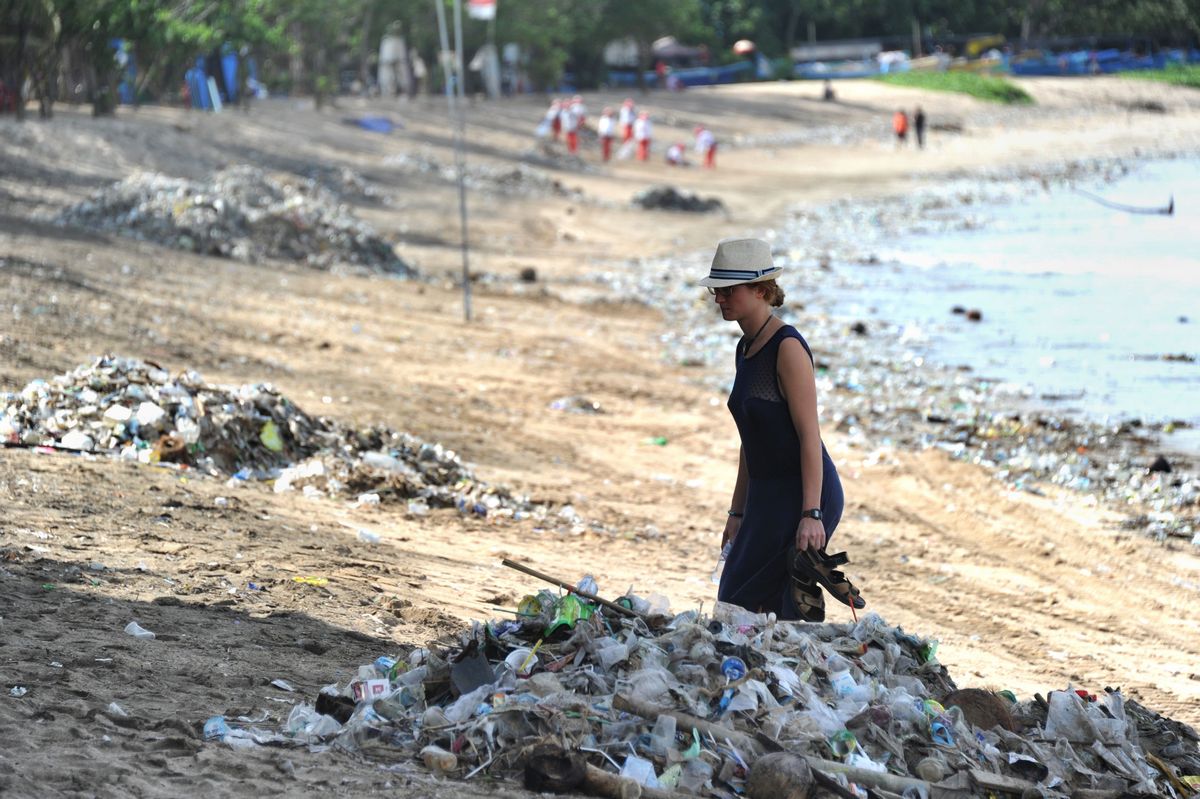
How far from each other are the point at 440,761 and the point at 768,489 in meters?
1.48

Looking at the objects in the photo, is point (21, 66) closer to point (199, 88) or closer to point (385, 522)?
point (199, 88)

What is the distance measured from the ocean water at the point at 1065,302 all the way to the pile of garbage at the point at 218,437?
21.5 ft

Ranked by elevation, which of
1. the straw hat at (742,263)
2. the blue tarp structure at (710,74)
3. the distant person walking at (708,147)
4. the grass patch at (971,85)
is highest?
the blue tarp structure at (710,74)

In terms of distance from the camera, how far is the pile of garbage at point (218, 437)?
27.7 ft

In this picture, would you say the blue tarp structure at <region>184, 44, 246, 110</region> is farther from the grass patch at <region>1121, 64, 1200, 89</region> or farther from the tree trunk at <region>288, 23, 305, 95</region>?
the grass patch at <region>1121, 64, 1200, 89</region>

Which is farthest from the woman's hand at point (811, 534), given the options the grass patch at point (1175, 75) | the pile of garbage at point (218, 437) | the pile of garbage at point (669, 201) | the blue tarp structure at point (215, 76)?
the grass patch at point (1175, 75)

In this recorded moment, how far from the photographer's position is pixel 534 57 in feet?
164

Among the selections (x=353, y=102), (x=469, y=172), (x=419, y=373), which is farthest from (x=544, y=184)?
(x=419, y=373)

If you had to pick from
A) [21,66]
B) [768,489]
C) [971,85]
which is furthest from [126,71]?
[971,85]

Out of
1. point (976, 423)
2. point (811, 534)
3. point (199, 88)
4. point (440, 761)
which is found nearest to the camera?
point (440, 761)

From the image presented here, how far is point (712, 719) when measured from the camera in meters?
4.31

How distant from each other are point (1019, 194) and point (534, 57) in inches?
792

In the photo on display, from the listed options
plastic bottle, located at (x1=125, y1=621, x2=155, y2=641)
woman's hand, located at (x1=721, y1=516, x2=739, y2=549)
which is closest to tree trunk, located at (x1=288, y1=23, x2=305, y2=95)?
plastic bottle, located at (x1=125, y1=621, x2=155, y2=641)

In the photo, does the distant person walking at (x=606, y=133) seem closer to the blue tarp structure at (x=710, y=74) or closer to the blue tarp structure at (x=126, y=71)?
the blue tarp structure at (x=126, y=71)
